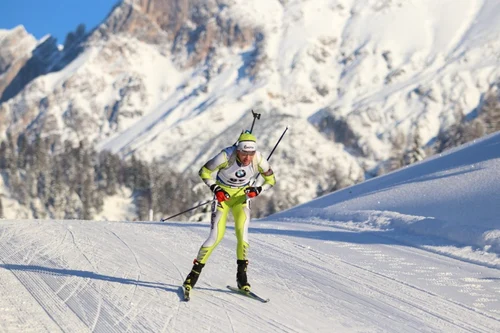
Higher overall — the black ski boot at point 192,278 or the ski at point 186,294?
the black ski boot at point 192,278

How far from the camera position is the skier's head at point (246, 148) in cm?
880

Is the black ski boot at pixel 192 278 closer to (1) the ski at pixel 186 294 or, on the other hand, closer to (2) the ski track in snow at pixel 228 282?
(1) the ski at pixel 186 294

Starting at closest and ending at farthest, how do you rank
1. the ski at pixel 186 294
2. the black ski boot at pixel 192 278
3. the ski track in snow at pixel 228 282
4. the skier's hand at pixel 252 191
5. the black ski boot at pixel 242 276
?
the ski track in snow at pixel 228 282, the ski at pixel 186 294, the black ski boot at pixel 192 278, the skier's hand at pixel 252 191, the black ski boot at pixel 242 276

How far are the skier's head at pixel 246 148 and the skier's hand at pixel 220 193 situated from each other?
1.75 ft

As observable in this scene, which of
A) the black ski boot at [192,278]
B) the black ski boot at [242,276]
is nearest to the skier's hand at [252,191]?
the black ski boot at [242,276]

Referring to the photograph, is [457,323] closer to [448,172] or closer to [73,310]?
[73,310]

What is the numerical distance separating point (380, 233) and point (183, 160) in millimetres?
184335

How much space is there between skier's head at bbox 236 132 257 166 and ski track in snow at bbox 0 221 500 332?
7.02ft

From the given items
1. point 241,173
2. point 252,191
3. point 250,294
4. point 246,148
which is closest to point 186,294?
point 250,294

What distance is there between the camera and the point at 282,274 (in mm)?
10938

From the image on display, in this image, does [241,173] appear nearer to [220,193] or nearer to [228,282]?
[220,193]

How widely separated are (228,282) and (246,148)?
102 inches

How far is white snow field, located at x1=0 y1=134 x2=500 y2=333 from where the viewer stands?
7.87 metres

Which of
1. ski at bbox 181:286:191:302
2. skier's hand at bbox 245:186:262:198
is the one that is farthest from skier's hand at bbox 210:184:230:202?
ski at bbox 181:286:191:302
